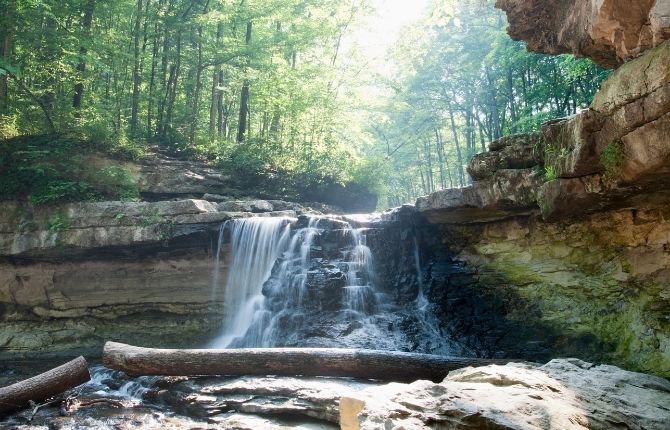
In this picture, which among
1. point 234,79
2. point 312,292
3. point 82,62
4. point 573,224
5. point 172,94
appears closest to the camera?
point 573,224

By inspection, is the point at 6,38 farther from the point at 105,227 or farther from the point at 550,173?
the point at 550,173

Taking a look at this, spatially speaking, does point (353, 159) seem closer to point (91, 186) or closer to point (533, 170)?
point (91, 186)

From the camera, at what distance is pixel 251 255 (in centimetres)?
1062

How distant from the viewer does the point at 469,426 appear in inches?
116

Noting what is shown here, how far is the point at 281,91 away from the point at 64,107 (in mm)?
6920

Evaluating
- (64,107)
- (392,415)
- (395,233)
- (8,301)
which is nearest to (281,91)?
(64,107)

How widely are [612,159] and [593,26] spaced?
1.54 meters

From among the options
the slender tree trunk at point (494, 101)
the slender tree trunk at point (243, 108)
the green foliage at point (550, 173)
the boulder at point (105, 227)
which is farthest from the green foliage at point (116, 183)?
the slender tree trunk at point (494, 101)

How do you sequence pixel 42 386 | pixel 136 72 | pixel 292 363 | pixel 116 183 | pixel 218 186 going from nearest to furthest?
pixel 292 363 < pixel 42 386 < pixel 116 183 < pixel 218 186 < pixel 136 72

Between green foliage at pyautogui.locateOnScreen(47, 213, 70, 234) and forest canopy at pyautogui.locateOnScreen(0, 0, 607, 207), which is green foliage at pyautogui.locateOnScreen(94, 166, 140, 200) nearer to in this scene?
forest canopy at pyautogui.locateOnScreen(0, 0, 607, 207)

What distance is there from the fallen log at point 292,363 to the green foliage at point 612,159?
9.11ft

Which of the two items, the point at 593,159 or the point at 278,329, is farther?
the point at 278,329

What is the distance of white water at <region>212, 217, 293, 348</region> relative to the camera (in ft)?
34.2

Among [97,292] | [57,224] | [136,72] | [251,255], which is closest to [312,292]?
[251,255]
